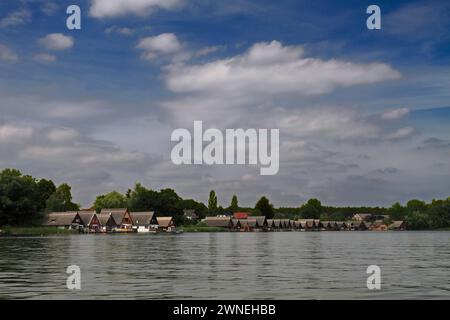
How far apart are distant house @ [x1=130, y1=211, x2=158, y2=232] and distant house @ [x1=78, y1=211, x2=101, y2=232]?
1462 cm

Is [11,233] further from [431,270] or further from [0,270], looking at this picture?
[431,270]

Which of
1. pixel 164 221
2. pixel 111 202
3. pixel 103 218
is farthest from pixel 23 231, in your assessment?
pixel 111 202

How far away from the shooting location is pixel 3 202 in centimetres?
10812

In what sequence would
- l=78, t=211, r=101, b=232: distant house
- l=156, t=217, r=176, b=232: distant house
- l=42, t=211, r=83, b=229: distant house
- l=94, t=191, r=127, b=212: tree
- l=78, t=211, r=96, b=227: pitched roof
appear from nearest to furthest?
l=42, t=211, r=83, b=229: distant house < l=78, t=211, r=101, b=232: distant house < l=78, t=211, r=96, b=227: pitched roof < l=156, t=217, r=176, b=232: distant house < l=94, t=191, r=127, b=212: tree

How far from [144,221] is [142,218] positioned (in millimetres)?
1260

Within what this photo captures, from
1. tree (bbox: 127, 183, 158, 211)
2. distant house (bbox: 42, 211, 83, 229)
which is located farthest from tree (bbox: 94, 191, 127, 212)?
distant house (bbox: 42, 211, 83, 229)

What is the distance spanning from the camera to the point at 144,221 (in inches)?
6452

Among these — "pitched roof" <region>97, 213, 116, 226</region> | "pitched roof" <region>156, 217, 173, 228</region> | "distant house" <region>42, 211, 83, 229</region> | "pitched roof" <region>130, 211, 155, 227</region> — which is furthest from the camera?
"pitched roof" <region>156, 217, 173, 228</region>

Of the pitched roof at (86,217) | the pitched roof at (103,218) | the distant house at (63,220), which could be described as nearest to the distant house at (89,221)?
the pitched roof at (86,217)

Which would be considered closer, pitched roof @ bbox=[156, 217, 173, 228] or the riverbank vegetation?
the riverbank vegetation

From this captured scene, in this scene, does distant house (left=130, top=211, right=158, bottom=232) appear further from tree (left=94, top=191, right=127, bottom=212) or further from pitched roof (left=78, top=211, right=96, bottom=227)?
tree (left=94, top=191, right=127, bottom=212)

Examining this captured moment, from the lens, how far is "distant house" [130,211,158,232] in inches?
6412
